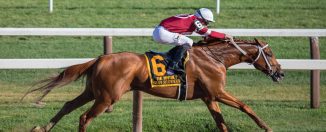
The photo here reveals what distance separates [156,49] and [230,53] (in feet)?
21.5

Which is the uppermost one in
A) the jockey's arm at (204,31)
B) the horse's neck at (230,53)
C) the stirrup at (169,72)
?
the jockey's arm at (204,31)

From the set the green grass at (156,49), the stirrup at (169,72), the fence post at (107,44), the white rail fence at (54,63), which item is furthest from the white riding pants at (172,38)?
the fence post at (107,44)

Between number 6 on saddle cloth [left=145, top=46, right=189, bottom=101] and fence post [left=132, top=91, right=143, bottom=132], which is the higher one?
number 6 on saddle cloth [left=145, top=46, right=189, bottom=101]

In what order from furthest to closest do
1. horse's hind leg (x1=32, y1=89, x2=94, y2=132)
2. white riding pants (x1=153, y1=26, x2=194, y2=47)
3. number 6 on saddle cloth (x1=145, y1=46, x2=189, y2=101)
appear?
1. white riding pants (x1=153, y1=26, x2=194, y2=47)
2. horse's hind leg (x1=32, y1=89, x2=94, y2=132)
3. number 6 on saddle cloth (x1=145, y1=46, x2=189, y2=101)

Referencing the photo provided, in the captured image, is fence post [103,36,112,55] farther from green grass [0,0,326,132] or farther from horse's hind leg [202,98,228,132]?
horse's hind leg [202,98,228,132]

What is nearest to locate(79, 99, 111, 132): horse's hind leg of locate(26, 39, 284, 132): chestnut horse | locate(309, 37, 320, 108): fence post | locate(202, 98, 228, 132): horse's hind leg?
locate(26, 39, 284, 132): chestnut horse

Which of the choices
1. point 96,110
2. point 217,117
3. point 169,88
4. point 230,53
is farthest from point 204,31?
point 96,110

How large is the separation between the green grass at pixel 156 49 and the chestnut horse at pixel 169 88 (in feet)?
2.60

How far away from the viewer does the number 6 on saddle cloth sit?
989 cm

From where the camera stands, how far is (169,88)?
32.9 ft

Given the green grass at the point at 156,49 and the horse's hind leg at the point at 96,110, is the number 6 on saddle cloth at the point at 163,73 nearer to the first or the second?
the horse's hind leg at the point at 96,110

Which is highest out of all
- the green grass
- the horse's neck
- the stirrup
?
the horse's neck

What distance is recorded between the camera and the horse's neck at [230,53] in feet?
34.0

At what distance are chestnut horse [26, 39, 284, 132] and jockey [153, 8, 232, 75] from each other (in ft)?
0.59
